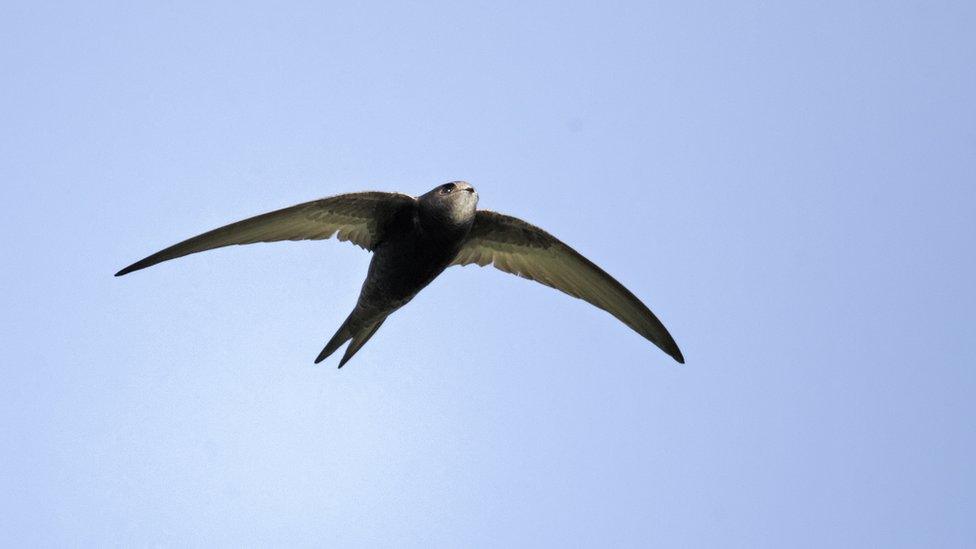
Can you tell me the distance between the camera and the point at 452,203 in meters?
9.84

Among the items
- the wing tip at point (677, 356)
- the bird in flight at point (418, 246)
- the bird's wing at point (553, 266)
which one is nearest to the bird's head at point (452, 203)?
the bird in flight at point (418, 246)

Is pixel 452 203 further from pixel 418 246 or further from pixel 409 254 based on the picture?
pixel 409 254

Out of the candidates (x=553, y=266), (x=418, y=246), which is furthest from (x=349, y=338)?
(x=553, y=266)

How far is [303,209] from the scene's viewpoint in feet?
32.7

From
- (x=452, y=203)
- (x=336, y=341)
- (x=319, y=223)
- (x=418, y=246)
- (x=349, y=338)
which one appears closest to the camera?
(x=452, y=203)

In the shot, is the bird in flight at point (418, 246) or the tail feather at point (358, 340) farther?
the tail feather at point (358, 340)

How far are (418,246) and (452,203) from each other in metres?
0.52

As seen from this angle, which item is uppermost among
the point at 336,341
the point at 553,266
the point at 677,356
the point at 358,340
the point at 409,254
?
the point at 553,266

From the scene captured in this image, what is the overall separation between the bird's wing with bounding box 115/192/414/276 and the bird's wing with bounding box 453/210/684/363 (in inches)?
37.5

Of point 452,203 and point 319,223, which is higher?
point 452,203

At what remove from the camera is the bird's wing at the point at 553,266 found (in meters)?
10.9

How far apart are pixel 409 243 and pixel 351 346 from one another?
146cm

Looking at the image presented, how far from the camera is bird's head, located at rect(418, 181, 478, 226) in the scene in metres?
9.85

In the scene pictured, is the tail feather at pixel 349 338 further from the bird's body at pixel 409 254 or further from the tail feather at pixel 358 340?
the bird's body at pixel 409 254
